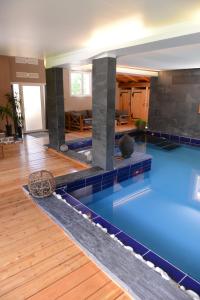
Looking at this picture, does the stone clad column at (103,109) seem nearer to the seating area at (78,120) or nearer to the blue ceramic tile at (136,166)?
the blue ceramic tile at (136,166)

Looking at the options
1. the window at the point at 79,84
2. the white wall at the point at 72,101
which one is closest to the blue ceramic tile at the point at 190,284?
the white wall at the point at 72,101

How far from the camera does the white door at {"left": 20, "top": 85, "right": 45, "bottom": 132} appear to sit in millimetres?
7548

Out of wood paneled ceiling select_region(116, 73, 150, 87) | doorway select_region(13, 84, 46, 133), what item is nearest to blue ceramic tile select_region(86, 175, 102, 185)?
doorway select_region(13, 84, 46, 133)

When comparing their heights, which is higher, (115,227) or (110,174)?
(110,174)

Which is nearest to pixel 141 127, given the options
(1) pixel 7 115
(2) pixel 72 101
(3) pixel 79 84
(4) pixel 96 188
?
(2) pixel 72 101

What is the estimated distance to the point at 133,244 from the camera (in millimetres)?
2195

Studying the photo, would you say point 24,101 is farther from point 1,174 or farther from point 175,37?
point 175,37

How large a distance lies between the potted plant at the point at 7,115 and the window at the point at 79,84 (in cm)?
311

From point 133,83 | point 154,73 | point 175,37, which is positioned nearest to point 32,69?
point 154,73

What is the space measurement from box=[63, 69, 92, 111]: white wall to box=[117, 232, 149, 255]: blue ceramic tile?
23.7 ft

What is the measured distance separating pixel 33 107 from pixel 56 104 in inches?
124

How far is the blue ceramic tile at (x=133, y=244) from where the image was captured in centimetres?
212

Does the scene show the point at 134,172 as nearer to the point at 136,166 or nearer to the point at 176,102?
the point at 136,166

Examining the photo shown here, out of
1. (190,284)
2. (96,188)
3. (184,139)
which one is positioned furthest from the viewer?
(184,139)
